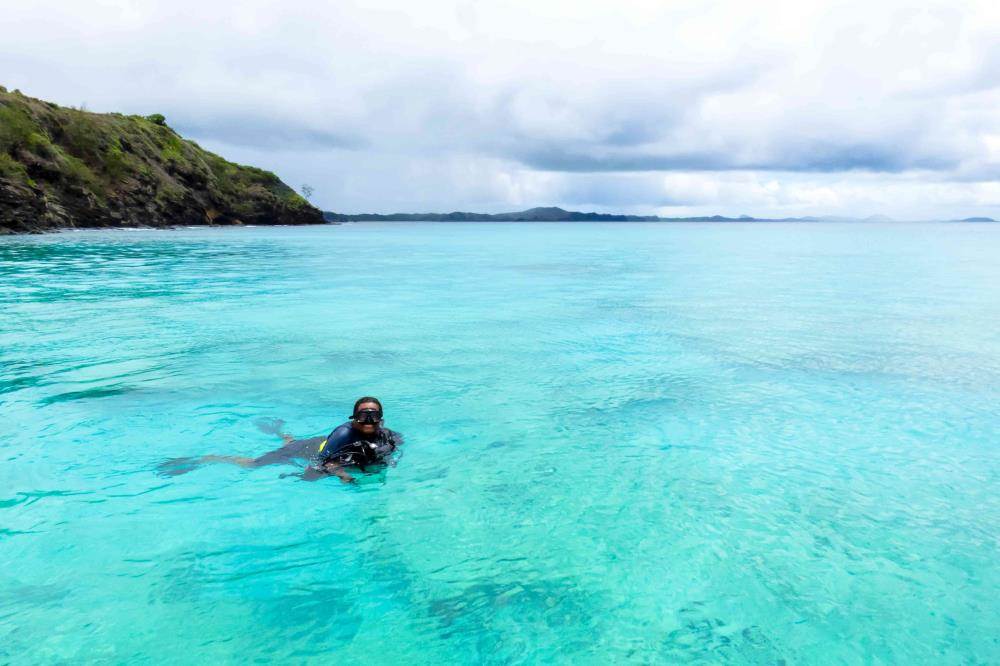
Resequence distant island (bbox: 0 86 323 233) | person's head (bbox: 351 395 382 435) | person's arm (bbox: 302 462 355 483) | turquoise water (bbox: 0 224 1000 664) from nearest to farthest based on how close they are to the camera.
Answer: turquoise water (bbox: 0 224 1000 664)
person's head (bbox: 351 395 382 435)
person's arm (bbox: 302 462 355 483)
distant island (bbox: 0 86 323 233)

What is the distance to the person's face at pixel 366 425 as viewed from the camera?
9125 millimetres

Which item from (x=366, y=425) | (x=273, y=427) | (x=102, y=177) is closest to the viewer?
(x=366, y=425)

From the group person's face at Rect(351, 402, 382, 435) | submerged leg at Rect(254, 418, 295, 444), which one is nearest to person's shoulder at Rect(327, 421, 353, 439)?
person's face at Rect(351, 402, 382, 435)

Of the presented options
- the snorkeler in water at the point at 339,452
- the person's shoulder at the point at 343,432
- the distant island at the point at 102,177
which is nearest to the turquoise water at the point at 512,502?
the snorkeler in water at the point at 339,452

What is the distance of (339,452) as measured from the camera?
31.5 feet

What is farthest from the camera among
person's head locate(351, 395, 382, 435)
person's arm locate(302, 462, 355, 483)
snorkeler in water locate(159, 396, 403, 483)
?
person's arm locate(302, 462, 355, 483)

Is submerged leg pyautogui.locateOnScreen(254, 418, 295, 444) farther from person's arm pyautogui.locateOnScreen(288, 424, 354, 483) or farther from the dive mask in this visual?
the dive mask

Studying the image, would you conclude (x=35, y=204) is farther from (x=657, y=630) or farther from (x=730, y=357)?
(x=657, y=630)

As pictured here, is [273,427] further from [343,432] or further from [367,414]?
[367,414]

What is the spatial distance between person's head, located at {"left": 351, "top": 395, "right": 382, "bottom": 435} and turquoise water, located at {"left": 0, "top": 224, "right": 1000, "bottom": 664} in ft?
3.42

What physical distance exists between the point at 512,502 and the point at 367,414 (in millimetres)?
2555

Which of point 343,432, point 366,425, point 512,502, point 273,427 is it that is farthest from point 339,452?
point 273,427

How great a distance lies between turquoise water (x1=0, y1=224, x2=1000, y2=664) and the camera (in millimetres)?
6301

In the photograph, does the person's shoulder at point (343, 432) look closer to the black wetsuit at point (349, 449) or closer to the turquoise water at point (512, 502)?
the black wetsuit at point (349, 449)
